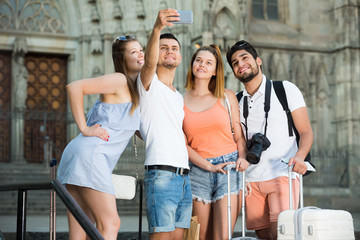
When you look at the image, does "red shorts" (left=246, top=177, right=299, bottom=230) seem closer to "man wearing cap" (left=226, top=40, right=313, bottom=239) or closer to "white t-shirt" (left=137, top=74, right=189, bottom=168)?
"man wearing cap" (left=226, top=40, right=313, bottom=239)

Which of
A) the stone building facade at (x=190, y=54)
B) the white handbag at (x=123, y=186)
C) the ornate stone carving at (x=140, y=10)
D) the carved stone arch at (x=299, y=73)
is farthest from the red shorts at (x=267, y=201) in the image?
the carved stone arch at (x=299, y=73)

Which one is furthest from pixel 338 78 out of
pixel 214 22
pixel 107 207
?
pixel 107 207

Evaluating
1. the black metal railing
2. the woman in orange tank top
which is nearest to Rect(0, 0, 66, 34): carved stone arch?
the black metal railing

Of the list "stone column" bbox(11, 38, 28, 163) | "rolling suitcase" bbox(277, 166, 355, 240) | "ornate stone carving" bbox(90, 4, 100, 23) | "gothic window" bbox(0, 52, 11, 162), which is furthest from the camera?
"ornate stone carving" bbox(90, 4, 100, 23)

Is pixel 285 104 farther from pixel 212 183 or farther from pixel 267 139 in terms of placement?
pixel 212 183

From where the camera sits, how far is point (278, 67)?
53.5 feet

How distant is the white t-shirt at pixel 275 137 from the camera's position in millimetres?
4324

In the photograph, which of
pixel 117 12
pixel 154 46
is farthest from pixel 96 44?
pixel 154 46

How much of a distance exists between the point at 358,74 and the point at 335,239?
13.8 m

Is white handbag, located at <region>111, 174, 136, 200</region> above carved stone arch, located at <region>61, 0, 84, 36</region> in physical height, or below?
below

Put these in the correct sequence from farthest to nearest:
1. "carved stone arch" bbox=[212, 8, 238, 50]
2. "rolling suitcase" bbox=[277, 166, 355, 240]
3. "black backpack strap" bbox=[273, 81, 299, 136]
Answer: "carved stone arch" bbox=[212, 8, 238, 50] → "black backpack strap" bbox=[273, 81, 299, 136] → "rolling suitcase" bbox=[277, 166, 355, 240]

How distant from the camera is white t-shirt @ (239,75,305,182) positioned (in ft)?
14.2

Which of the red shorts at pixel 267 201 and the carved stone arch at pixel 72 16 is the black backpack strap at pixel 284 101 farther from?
the carved stone arch at pixel 72 16

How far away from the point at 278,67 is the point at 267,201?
1228cm
